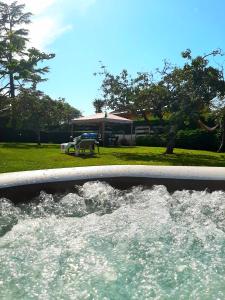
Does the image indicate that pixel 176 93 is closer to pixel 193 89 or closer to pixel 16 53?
pixel 193 89

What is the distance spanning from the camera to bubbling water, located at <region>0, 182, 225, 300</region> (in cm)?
340

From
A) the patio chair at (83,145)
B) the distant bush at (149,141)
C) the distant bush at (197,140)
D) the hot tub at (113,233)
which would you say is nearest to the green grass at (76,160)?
the patio chair at (83,145)

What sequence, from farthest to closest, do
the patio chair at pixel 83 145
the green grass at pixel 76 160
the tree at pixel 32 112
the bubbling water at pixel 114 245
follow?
the tree at pixel 32 112, the patio chair at pixel 83 145, the green grass at pixel 76 160, the bubbling water at pixel 114 245

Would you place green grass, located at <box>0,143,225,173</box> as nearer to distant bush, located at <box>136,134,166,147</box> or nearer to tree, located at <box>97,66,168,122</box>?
tree, located at <box>97,66,168,122</box>

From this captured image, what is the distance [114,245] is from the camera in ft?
14.6

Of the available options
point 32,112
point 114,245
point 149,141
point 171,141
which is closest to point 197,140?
point 149,141

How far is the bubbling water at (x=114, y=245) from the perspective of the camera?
3.40 metres

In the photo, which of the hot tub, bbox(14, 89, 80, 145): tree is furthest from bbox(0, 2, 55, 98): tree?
the hot tub

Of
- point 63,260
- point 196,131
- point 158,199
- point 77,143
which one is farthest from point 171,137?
point 63,260

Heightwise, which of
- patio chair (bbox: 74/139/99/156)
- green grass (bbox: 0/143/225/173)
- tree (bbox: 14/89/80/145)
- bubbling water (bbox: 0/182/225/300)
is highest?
tree (bbox: 14/89/80/145)

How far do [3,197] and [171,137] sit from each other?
12.5 m

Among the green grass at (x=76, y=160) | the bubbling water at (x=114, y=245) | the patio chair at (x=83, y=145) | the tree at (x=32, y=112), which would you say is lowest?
the bubbling water at (x=114, y=245)

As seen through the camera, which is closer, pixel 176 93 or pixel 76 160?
pixel 76 160

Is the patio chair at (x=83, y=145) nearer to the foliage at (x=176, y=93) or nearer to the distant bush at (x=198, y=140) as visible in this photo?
the foliage at (x=176, y=93)
